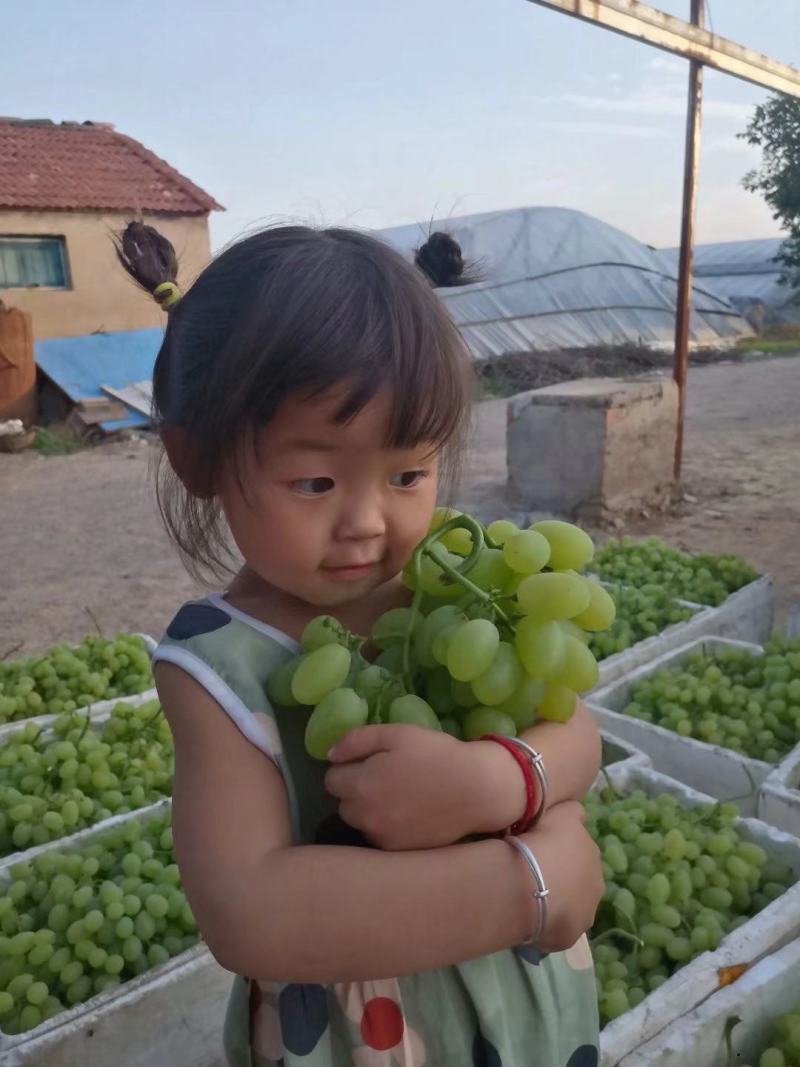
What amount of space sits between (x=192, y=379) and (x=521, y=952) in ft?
2.45

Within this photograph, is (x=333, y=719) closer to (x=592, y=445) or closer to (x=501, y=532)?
(x=501, y=532)

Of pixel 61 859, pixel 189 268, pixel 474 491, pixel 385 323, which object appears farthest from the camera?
pixel 474 491

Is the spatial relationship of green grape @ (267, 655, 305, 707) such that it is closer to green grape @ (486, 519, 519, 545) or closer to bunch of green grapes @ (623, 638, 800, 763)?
green grape @ (486, 519, 519, 545)

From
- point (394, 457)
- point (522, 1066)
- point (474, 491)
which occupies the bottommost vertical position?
point (474, 491)

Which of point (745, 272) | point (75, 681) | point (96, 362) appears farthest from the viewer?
point (745, 272)

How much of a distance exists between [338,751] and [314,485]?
264 millimetres

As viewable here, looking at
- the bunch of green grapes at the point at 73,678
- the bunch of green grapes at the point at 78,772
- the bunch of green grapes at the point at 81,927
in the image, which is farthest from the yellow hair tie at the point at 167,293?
the bunch of green grapes at the point at 73,678

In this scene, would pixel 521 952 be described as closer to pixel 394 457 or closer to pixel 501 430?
pixel 394 457

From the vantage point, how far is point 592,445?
5.96 meters

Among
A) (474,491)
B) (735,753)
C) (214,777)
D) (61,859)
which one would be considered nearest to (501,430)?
(474,491)

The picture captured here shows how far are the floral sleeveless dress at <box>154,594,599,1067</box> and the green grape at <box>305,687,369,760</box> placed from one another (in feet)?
0.18

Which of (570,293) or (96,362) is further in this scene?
(570,293)

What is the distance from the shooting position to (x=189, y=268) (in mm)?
1375

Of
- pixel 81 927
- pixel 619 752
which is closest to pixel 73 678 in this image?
pixel 81 927
